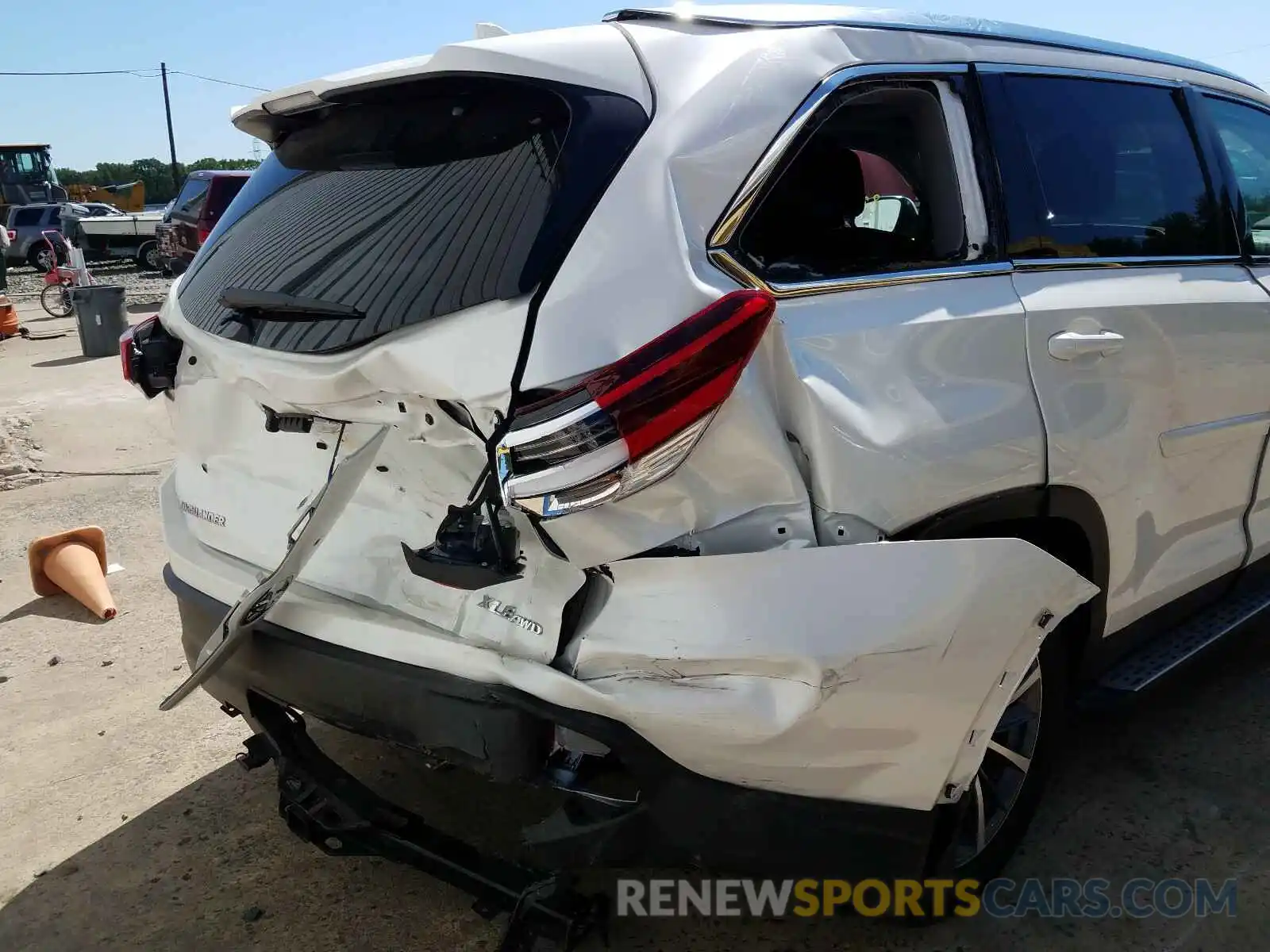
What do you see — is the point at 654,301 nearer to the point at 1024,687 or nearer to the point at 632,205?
the point at 632,205

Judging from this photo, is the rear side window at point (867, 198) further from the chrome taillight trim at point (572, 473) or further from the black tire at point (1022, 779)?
the black tire at point (1022, 779)

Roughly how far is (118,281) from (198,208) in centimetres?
971

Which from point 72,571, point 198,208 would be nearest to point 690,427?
point 72,571

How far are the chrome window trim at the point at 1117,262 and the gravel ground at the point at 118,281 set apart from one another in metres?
19.2

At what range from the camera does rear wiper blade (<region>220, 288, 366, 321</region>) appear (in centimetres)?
203

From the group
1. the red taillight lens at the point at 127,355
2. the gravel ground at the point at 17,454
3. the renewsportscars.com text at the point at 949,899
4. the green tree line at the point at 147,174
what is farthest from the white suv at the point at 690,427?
the green tree line at the point at 147,174

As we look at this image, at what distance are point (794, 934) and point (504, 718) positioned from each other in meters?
1.11

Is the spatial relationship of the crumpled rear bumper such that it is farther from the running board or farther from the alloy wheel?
the running board

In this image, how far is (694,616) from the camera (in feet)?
5.78

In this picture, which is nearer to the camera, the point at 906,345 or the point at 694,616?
the point at 694,616

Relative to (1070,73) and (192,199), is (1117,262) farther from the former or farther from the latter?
(192,199)

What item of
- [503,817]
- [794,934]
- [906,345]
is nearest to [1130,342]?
[906,345]

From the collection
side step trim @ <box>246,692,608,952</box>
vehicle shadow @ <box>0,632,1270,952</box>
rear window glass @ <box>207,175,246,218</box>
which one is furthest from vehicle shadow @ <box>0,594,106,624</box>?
rear window glass @ <box>207,175,246,218</box>

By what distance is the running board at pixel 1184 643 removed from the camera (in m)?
2.75
